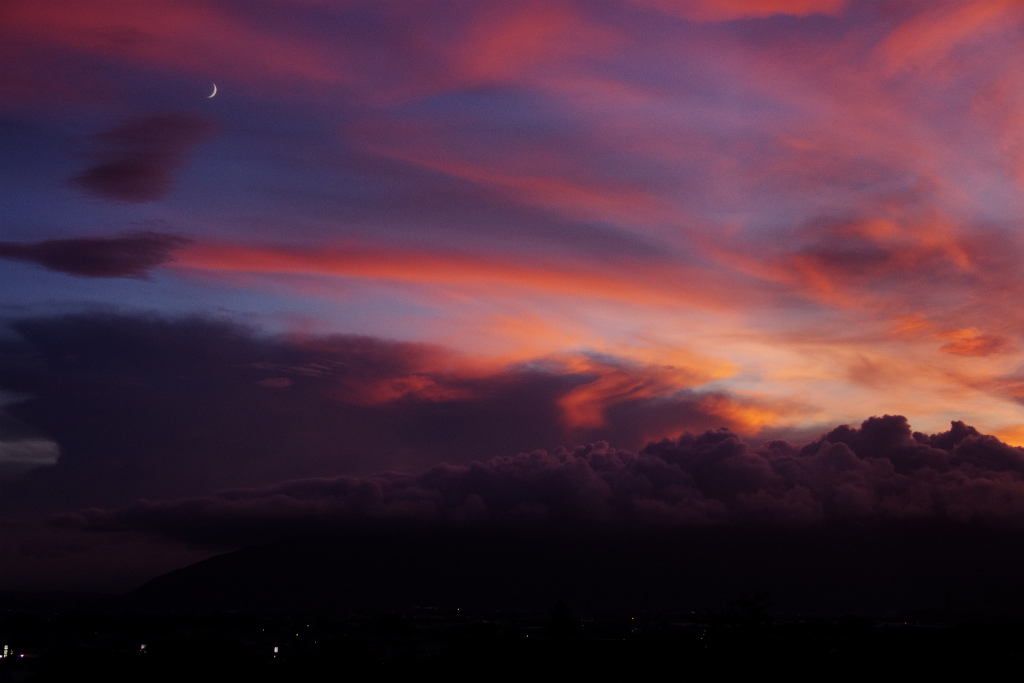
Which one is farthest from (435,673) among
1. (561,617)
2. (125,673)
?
(125,673)

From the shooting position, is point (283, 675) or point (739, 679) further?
point (739, 679)

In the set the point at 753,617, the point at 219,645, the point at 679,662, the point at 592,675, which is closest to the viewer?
A: the point at 219,645

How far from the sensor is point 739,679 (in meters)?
167

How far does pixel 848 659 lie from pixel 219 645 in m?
116

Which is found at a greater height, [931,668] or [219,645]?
[219,645]

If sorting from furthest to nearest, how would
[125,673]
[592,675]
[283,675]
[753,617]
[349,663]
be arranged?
1. [753,617]
2. [592,675]
3. [349,663]
4. [283,675]
5. [125,673]

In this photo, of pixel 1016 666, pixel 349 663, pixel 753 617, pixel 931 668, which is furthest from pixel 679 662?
pixel 349 663

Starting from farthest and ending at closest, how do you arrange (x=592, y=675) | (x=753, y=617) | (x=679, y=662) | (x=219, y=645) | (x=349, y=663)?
(x=679, y=662) → (x=753, y=617) → (x=592, y=675) → (x=219, y=645) → (x=349, y=663)

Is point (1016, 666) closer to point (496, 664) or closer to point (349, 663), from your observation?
point (496, 664)

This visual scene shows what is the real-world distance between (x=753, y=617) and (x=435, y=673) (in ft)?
217

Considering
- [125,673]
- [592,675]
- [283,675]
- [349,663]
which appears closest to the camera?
[125,673]

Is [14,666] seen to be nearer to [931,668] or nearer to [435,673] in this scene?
[435,673]

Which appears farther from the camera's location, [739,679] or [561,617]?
[739,679]

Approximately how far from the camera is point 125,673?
127 meters
